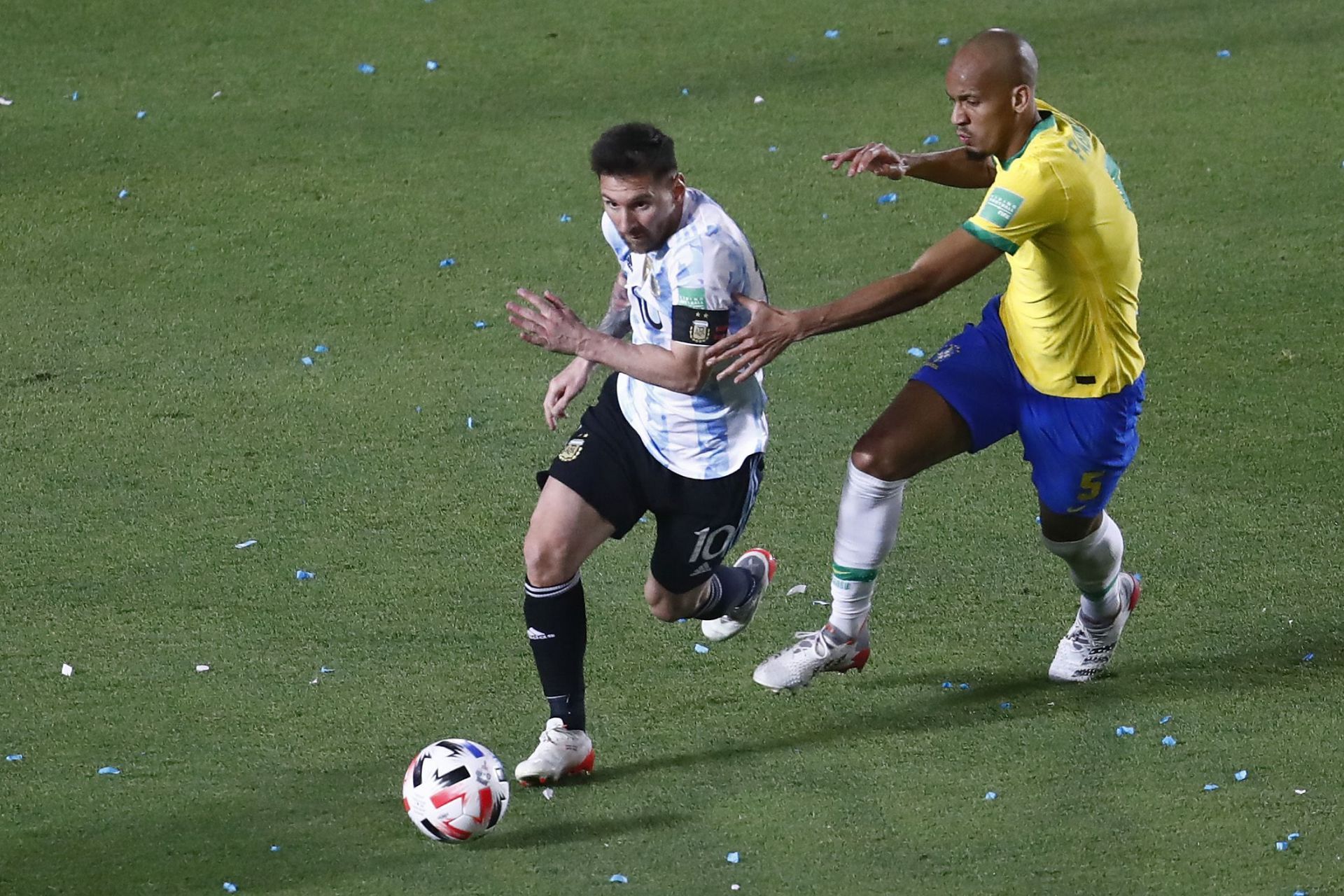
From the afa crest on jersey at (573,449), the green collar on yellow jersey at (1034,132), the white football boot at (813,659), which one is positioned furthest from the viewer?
the white football boot at (813,659)

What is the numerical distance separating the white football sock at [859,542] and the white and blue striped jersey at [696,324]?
0.38 m

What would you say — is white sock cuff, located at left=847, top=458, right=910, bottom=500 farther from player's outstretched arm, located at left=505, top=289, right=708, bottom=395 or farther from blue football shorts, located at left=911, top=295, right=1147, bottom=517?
player's outstretched arm, located at left=505, top=289, right=708, bottom=395

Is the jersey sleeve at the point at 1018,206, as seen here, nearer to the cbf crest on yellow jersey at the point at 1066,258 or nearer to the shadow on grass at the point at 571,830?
the cbf crest on yellow jersey at the point at 1066,258

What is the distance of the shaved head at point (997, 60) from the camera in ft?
13.0

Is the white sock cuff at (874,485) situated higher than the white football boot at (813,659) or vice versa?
the white sock cuff at (874,485)

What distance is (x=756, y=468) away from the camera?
4.14 m

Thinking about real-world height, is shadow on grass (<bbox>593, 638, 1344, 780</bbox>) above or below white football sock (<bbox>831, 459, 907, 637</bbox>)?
below

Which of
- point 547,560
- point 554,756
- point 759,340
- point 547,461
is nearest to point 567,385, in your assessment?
point 547,560

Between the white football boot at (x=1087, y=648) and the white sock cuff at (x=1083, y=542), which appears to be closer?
the white sock cuff at (x=1083, y=542)

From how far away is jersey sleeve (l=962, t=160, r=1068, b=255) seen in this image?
12.7 feet

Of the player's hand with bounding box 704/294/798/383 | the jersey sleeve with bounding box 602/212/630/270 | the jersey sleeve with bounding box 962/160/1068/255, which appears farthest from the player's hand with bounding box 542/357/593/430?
the jersey sleeve with bounding box 962/160/1068/255

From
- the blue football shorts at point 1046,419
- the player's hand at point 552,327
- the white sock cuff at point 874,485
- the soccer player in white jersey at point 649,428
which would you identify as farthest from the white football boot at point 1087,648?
the player's hand at point 552,327

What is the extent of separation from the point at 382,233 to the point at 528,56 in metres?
1.91

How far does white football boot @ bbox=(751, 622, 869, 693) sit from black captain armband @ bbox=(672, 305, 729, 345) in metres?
1.00
